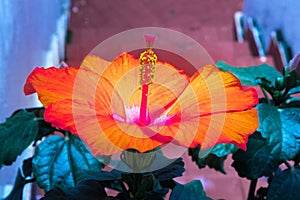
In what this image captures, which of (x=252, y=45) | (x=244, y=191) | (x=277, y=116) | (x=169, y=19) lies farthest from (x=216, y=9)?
(x=277, y=116)

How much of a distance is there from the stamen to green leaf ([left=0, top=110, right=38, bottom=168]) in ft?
0.93

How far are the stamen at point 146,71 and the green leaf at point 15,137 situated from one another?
0.93 ft

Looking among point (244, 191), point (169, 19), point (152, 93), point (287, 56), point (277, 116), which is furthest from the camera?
point (169, 19)

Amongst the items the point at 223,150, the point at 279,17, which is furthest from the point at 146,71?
the point at 279,17

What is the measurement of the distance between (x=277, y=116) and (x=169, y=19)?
2295 mm

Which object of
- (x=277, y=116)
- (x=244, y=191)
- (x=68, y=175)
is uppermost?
(x=277, y=116)

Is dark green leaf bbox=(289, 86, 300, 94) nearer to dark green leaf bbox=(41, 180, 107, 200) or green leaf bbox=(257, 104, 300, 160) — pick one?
green leaf bbox=(257, 104, 300, 160)

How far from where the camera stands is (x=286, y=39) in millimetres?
2143

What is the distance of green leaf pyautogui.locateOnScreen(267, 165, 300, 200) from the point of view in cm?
91

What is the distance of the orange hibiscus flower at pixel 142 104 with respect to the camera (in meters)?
0.59

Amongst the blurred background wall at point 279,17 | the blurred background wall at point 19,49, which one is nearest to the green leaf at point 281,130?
the blurred background wall at point 19,49

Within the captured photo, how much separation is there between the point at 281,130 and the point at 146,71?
1.02 ft

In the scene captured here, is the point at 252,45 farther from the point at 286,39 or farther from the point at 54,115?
the point at 54,115

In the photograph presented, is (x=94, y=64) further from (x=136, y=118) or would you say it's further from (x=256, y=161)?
(x=256, y=161)
